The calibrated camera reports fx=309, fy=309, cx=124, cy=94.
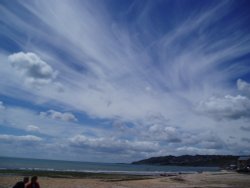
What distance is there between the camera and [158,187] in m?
34.8

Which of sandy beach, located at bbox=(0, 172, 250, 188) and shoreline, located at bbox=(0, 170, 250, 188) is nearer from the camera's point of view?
sandy beach, located at bbox=(0, 172, 250, 188)

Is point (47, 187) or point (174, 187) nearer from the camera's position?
point (47, 187)

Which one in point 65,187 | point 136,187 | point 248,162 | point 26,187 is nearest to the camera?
point 26,187

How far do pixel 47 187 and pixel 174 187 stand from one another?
13.6 m

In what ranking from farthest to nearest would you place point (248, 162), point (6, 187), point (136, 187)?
1. point (248, 162)
2. point (136, 187)
3. point (6, 187)

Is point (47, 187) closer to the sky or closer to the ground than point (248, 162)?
closer to the ground

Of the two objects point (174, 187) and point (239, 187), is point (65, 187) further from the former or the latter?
point (239, 187)

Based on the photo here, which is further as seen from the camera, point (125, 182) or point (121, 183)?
point (125, 182)

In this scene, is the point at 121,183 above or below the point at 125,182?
below

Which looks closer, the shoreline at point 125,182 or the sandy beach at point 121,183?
the sandy beach at point 121,183

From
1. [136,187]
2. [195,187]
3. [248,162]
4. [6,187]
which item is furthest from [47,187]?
[248,162]

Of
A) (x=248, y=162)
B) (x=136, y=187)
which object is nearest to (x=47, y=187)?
(x=136, y=187)

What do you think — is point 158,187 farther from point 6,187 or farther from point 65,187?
point 6,187

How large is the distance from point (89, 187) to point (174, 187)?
930 cm
